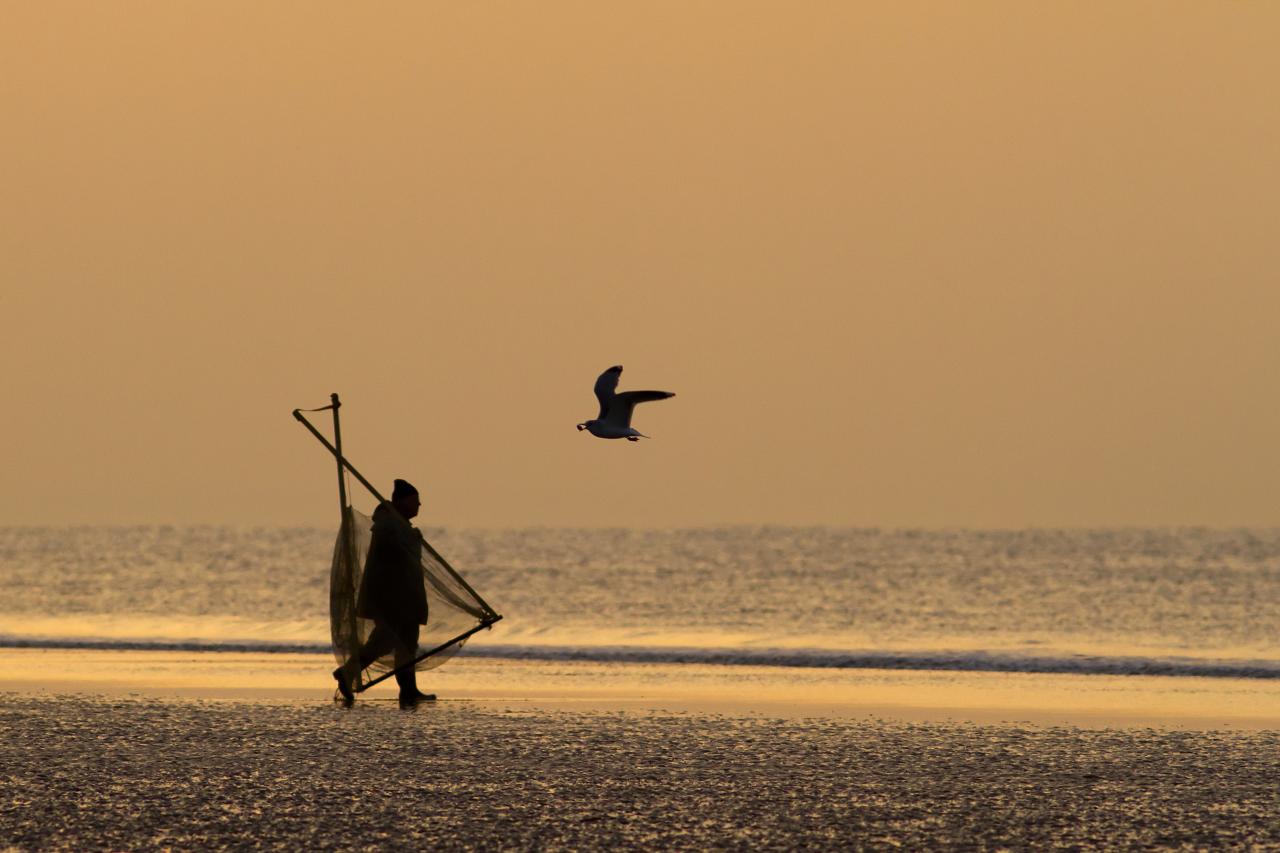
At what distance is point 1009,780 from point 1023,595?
56.2m

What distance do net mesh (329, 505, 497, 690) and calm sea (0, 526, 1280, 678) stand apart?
329 inches

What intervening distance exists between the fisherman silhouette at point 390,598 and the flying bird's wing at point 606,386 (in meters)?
4.57

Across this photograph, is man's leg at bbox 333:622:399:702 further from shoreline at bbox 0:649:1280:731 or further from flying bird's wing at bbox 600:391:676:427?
flying bird's wing at bbox 600:391:676:427

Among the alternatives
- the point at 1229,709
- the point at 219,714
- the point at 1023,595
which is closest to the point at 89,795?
the point at 219,714

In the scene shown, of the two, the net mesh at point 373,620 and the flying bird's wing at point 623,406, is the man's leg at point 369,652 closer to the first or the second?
the net mesh at point 373,620

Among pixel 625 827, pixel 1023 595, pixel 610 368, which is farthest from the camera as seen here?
pixel 1023 595

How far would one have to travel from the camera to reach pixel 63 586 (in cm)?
7125

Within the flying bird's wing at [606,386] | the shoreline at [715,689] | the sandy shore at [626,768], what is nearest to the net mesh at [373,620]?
the sandy shore at [626,768]

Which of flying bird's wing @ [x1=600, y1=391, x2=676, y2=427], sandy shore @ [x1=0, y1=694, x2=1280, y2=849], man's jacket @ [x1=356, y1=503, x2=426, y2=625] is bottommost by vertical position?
sandy shore @ [x1=0, y1=694, x2=1280, y2=849]

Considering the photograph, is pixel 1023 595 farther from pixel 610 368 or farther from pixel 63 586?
pixel 610 368

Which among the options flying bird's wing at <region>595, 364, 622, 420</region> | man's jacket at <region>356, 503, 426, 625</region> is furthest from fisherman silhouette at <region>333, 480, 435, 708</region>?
flying bird's wing at <region>595, 364, 622, 420</region>

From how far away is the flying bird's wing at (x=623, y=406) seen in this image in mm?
12102

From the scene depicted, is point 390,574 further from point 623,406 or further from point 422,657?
point 623,406

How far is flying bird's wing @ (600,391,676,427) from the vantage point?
39.7 ft
